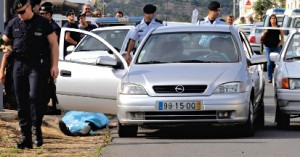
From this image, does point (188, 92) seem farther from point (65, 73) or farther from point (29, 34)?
point (65, 73)

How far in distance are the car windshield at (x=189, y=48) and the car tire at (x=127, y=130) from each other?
98cm

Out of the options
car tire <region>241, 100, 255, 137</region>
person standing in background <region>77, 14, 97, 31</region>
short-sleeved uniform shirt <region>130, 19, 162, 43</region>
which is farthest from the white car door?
person standing in background <region>77, 14, 97, 31</region>

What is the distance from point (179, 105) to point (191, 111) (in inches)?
6.6

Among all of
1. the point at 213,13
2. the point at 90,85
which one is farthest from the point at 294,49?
the point at 90,85

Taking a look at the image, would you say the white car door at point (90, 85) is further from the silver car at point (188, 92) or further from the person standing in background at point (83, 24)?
the person standing in background at point (83, 24)

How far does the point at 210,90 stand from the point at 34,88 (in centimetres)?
242

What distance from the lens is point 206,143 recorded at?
11547mm

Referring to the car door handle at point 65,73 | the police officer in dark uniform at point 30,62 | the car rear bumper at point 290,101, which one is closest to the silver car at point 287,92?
the car rear bumper at point 290,101

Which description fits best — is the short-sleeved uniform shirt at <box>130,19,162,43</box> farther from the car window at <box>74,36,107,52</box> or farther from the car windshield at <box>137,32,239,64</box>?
the car windshield at <box>137,32,239,64</box>

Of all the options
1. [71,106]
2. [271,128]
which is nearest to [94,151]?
[71,106]

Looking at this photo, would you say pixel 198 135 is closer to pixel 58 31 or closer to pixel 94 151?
pixel 94 151

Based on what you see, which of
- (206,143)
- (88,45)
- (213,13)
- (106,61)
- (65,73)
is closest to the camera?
(206,143)

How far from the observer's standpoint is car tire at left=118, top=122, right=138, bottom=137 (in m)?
12.3

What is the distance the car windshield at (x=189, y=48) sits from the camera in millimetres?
12820
